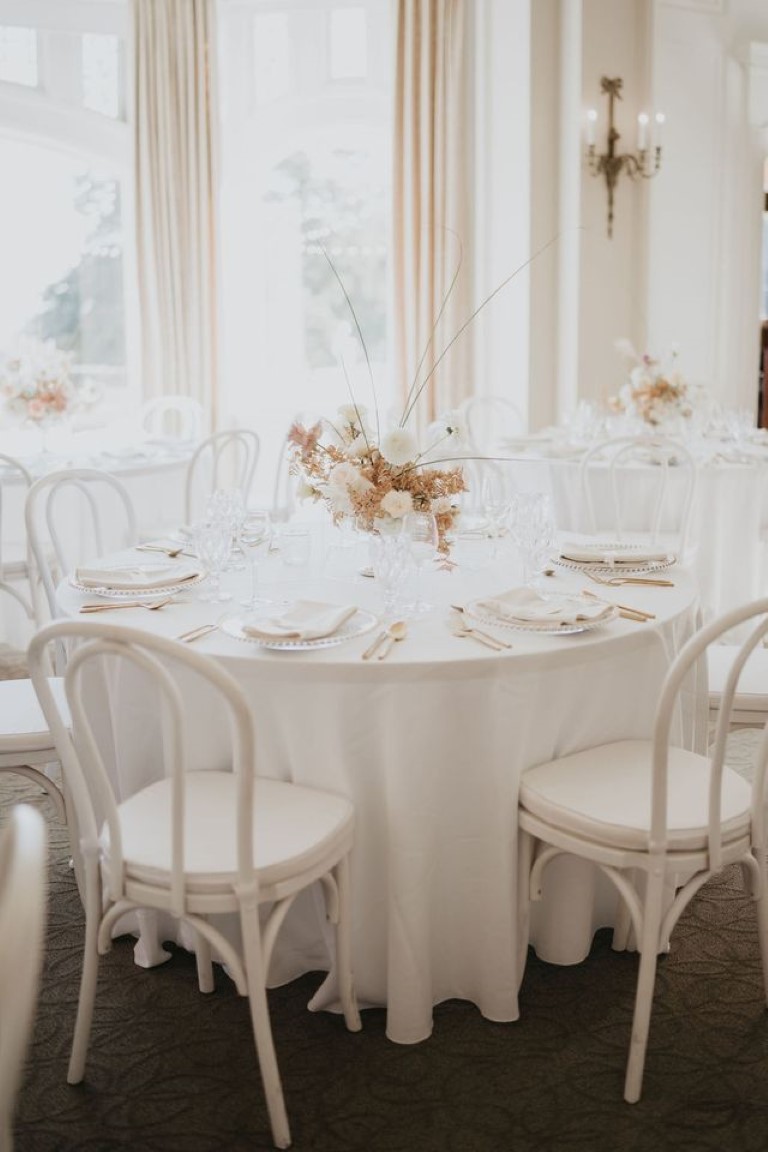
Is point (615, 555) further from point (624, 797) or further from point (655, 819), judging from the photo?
point (655, 819)

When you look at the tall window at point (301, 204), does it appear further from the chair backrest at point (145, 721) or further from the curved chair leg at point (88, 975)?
the curved chair leg at point (88, 975)

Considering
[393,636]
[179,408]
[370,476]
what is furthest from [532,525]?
[179,408]

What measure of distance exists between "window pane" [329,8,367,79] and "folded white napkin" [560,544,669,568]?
210 inches

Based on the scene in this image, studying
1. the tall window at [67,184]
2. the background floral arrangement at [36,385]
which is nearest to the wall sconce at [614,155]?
the tall window at [67,184]

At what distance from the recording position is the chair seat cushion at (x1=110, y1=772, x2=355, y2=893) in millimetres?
1998

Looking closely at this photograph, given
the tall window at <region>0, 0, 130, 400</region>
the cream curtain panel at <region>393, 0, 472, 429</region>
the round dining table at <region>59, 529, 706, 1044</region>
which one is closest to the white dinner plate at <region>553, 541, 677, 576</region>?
the round dining table at <region>59, 529, 706, 1044</region>

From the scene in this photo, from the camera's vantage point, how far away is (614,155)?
662cm

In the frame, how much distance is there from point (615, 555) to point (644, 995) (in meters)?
1.23

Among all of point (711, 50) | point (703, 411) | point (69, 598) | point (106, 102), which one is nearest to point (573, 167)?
point (711, 50)

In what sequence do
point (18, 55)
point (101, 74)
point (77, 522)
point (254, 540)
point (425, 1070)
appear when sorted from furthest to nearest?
point (101, 74), point (18, 55), point (77, 522), point (254, 540), point (425, 1070)

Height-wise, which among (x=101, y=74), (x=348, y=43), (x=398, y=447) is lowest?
(x=398, y=447)

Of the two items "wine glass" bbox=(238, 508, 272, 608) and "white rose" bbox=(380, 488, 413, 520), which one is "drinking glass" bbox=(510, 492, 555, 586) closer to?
"white rose" bbox=(380, 488, 413, 520)

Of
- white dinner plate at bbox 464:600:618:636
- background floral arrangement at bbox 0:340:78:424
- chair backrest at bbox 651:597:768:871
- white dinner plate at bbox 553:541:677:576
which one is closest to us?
→ chair backrest at bbox 651:597:768:871

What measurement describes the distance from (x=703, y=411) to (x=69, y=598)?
11.7ft
